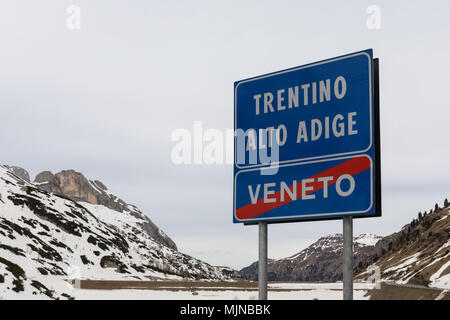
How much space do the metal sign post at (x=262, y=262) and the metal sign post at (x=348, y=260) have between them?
1549 millimetres

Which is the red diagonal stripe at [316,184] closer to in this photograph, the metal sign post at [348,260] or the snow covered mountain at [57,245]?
A: the metal sign post at [348,260]

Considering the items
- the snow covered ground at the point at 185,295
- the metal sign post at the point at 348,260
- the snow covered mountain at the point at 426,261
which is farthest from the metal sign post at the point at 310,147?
the snow covered mountain at the point at 426,261

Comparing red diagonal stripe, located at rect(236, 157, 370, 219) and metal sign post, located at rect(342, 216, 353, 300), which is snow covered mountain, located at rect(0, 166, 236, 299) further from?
metal sign post, located at rect(342, 216, 353, 300)

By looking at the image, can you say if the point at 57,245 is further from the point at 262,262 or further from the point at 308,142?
the point at 308,142

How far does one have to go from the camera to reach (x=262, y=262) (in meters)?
9.61

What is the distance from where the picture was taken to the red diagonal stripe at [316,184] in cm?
869

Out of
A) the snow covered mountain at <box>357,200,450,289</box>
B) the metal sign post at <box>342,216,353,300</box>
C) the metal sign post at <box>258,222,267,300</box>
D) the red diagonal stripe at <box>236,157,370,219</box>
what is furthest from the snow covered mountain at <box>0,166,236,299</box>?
the metal sign post at <box>342,216,353,300</box>

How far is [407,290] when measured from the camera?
173ft

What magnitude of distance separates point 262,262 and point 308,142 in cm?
208

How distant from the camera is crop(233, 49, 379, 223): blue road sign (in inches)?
343

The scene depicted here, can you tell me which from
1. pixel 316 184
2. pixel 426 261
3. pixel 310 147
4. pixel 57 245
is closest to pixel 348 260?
pixel 316 184
